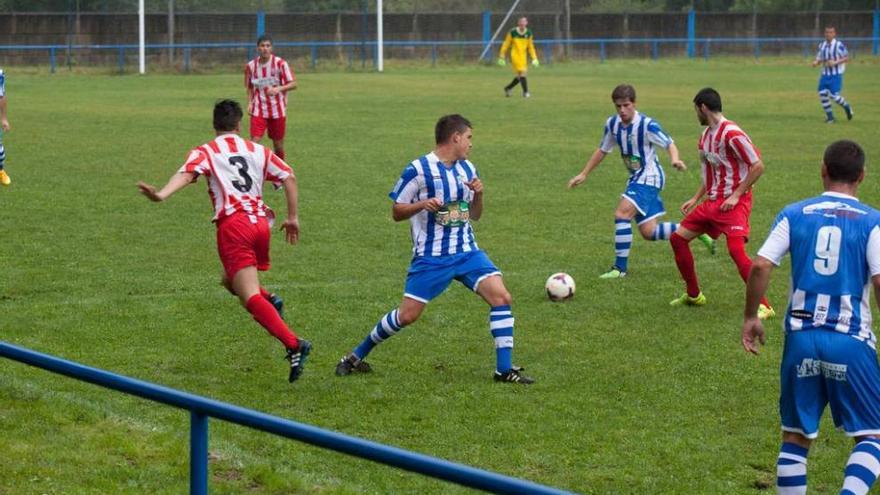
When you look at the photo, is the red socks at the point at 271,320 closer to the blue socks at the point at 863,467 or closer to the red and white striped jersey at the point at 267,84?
the blue socks at the point at 863,467

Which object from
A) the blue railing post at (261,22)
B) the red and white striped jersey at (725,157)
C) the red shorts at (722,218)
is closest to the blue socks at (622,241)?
the red shorts at (722,218)

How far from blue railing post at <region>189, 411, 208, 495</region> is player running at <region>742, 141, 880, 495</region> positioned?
2501 mm

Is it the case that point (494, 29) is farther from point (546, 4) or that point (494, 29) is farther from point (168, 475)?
point (168, 475)

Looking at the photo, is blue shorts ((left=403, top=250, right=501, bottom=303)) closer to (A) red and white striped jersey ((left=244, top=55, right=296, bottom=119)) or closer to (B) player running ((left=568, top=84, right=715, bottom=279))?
(B) player running ((left=568, top=84, right=715, bottom=279))

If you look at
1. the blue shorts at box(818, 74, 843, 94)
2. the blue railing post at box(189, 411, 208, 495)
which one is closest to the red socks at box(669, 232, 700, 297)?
the blue railing post at box(189, 411, 208, 495)

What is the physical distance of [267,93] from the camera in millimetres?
19328

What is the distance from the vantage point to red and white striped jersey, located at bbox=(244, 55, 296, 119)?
19.5m

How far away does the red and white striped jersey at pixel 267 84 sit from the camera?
19.5 m

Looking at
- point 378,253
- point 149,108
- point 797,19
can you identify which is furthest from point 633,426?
point 797,19

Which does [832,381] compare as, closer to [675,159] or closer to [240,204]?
[240,204]

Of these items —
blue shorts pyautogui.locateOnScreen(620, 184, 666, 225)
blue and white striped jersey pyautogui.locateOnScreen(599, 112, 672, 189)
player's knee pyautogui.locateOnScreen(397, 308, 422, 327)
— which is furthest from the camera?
blue shorts pyautogui.locateOnScreen(620, 184, 666, 225)

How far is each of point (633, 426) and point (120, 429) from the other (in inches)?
110

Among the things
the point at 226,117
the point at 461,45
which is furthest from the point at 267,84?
the point at 461,45

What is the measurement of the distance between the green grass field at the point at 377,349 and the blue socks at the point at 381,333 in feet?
0.62
